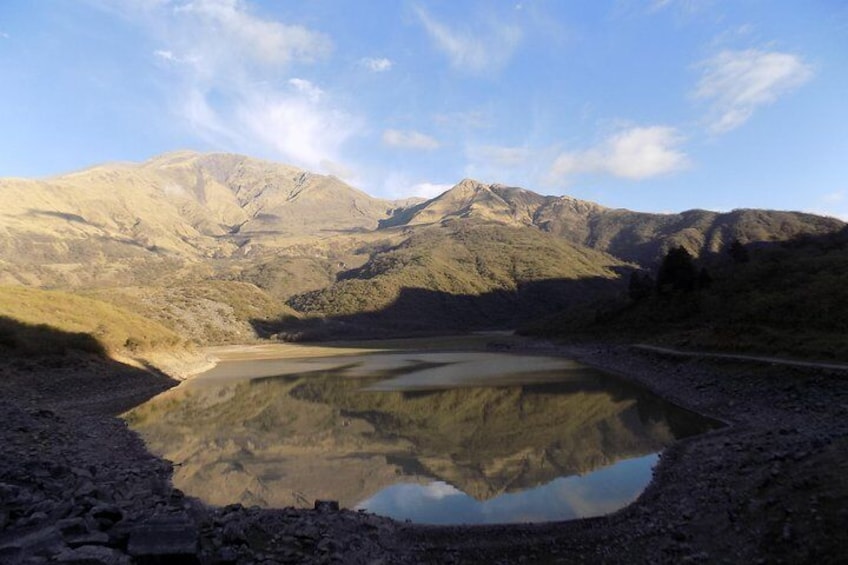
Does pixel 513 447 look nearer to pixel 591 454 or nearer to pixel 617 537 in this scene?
pixel 591 454

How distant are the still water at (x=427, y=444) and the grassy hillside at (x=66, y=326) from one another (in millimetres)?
10436

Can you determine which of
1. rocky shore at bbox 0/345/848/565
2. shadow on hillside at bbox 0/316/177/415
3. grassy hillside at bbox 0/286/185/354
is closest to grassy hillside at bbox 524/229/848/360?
rocky shore at bbox 0/345/848/565

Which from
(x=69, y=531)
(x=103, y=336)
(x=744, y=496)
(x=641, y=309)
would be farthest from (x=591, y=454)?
(x=641, y=309)

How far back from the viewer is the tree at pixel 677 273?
80.4m

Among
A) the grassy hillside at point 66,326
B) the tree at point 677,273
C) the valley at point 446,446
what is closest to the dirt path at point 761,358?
the valley at point 446,446

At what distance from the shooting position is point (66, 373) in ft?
142

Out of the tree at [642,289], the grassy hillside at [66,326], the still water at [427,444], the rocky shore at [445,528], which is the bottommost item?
the still water at [427,444]

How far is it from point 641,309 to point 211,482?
78.8 metres

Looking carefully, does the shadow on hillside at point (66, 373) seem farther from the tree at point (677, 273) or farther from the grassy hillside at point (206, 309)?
the tree at point (677, 273)

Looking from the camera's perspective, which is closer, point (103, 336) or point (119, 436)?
point (119, 436)

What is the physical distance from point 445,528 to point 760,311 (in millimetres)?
51815

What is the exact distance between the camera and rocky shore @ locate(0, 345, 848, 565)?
1012 centimetres

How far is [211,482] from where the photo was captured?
22.1 m

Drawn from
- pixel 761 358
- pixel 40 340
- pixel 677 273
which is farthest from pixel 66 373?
pixel 677 273
